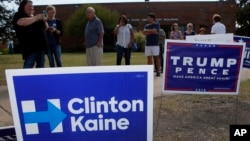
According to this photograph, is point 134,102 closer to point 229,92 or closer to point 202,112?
point 229,92

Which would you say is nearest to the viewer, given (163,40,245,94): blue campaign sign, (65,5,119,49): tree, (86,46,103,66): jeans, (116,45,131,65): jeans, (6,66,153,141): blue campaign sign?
(6,66,153,141): blue campaign sign

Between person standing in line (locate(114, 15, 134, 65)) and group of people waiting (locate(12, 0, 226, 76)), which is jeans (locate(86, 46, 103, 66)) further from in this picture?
person standing in line (locate(114, 15, 134, 65))

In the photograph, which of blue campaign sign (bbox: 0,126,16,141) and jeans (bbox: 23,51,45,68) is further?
jeans (bbox: 23,51,45,68)

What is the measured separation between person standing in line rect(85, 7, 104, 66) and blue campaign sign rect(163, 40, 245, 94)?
11.0ft

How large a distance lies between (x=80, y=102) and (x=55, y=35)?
5.67 metres

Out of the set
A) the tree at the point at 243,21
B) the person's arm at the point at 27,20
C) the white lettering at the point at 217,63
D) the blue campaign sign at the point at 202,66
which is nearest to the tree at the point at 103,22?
the tree at the point at 243,21

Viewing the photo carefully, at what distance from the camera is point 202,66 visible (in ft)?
17.1

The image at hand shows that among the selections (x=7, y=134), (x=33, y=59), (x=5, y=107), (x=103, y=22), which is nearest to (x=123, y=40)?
(x=33, y=59)

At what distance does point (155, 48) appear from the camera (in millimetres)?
10055

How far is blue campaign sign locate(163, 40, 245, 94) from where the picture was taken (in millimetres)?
5168

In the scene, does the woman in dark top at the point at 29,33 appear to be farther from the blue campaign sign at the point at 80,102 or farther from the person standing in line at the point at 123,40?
the blue campaign sign at the point at 80,102

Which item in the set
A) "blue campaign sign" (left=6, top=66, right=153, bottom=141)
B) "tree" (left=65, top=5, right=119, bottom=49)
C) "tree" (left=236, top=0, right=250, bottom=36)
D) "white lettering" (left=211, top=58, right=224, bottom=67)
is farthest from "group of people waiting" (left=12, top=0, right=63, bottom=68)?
"tree" (left=236, top=0, right=250, bottom=36)

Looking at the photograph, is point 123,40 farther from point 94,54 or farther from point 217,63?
point 217,63

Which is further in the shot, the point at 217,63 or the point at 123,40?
the point at 123,40
